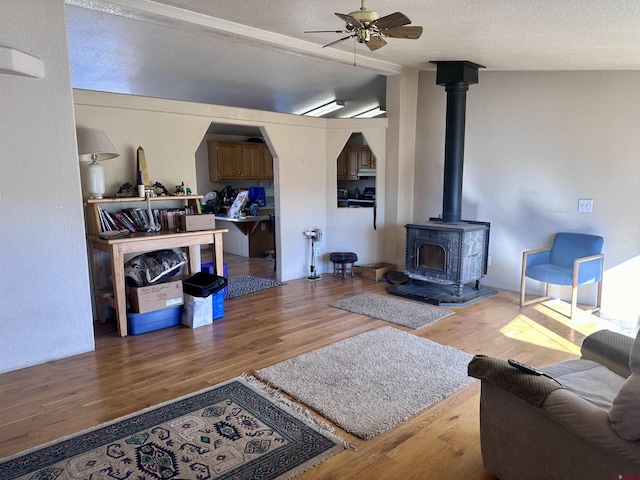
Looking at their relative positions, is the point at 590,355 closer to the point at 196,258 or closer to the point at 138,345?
the point at 138,345

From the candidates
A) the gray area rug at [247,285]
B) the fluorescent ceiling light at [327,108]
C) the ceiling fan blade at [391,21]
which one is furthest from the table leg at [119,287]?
the fluorescent ceiling light at [327,108]

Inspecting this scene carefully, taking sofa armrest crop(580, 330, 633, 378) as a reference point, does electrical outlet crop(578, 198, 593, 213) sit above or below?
above

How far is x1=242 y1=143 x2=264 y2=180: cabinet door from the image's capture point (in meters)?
8.54

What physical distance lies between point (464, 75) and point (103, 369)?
4.48 metres

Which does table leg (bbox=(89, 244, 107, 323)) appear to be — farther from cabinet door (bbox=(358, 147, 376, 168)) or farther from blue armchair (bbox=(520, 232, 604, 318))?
cabinet door (bbox=(358, 147, 376, 168))

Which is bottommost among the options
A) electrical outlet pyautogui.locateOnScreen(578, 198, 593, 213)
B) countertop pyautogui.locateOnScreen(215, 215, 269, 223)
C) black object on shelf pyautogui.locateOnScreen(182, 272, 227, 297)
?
black object on shelf pyautogui.locateOnScreen(182, 272, 227, 297)

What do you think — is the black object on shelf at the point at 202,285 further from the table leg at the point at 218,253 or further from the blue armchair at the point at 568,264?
the blue armchair at the point at 568,264

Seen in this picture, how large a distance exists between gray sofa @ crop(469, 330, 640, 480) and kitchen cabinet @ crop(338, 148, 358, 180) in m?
6.82

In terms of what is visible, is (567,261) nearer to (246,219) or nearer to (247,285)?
(247,285)

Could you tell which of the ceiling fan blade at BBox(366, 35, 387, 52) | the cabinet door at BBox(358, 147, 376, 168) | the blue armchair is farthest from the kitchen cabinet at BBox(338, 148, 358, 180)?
the ceiling fan blade at BBox(366, 35, 387, 52)

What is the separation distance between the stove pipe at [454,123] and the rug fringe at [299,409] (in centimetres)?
311

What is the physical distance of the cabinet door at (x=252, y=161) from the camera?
8538 millimetres

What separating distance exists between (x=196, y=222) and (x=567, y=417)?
11.3 ft

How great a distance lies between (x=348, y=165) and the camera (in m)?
8.77
